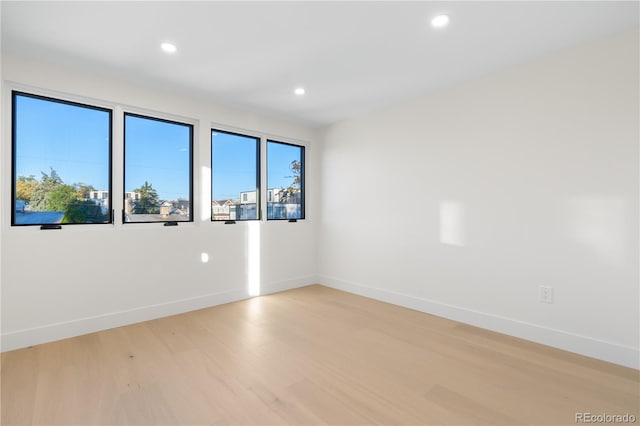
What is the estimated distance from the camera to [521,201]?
107 inches

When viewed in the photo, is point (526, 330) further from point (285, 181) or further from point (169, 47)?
point (169, 47)

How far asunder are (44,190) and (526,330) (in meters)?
4.47

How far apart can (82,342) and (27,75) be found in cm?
232

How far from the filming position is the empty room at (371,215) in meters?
1.94

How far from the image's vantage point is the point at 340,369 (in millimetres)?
2178

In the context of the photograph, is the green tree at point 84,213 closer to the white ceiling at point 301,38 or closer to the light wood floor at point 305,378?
the light wood floor at point 305,378

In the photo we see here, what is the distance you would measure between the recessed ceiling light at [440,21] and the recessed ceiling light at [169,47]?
1.96 meters

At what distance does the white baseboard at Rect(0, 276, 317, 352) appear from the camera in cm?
248

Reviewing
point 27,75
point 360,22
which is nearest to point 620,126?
point 360,22

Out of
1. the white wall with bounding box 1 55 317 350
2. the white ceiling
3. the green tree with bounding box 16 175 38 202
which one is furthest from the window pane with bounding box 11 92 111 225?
the white ceiling

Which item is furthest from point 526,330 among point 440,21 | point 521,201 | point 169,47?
point 169,47

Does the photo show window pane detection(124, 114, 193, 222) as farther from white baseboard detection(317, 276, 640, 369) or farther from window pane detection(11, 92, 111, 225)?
white baseboard detection(317, 276, 640, 369)

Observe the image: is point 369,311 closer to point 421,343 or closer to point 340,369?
point 421,343

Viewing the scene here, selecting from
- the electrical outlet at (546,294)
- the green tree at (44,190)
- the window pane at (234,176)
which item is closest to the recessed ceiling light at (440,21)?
the electrical outlet at (546,294)
